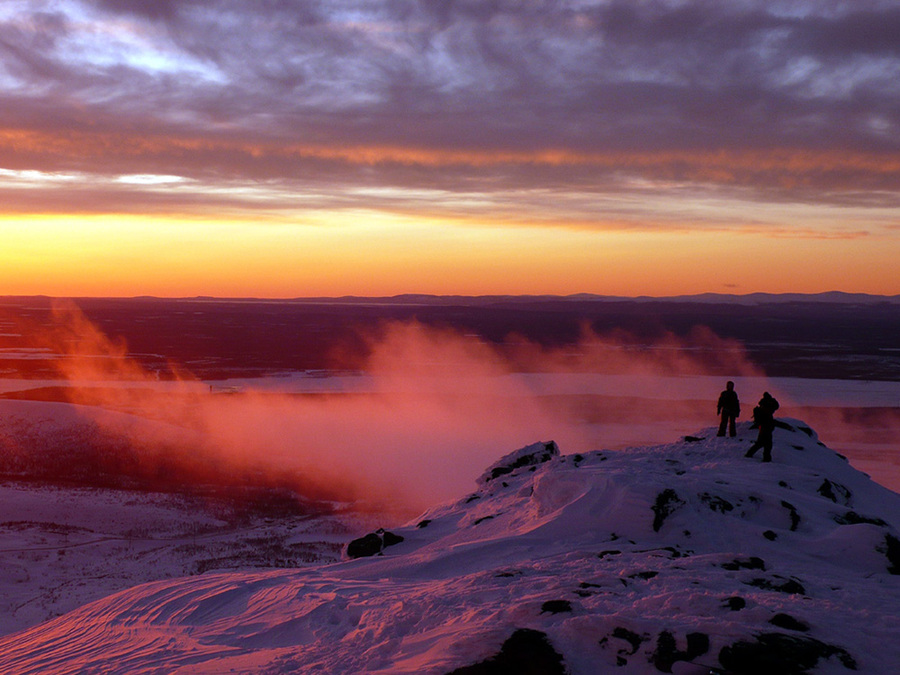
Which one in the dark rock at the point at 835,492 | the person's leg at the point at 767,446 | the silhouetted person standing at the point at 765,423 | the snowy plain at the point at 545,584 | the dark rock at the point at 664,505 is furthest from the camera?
the person's leg at the point at 767,446

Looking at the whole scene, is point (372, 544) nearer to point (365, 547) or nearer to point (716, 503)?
point (365, 547)

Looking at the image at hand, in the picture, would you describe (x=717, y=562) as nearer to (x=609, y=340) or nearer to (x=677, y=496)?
(x=677, y=496)

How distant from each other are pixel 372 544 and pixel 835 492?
9.04 metres

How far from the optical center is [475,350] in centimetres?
8856

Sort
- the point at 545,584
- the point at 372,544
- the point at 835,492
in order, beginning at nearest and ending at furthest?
the point at 545,584 < the point at 372,544 < the point at 835,492

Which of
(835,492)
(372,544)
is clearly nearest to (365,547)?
(372,544)

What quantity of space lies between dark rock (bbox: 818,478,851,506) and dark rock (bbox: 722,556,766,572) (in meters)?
4.92

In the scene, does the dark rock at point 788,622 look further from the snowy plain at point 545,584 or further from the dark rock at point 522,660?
the dark rock at point 522,660

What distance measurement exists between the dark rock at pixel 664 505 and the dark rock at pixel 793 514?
5.89ft

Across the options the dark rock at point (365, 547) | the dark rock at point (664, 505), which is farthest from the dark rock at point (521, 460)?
the dark rock at point (664, 505)

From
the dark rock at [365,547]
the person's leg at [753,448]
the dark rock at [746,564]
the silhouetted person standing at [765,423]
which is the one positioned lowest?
the dark rock at [365,547]

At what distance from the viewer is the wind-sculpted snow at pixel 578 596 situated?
674 centimetres

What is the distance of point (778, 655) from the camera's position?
6.37 m

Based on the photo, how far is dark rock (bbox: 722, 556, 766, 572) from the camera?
29.8 ft
